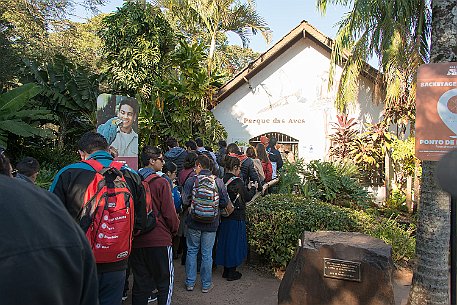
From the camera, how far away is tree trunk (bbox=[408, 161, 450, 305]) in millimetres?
4801

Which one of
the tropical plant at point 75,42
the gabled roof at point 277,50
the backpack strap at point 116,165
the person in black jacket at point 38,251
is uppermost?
the tropical plant at point 75,42

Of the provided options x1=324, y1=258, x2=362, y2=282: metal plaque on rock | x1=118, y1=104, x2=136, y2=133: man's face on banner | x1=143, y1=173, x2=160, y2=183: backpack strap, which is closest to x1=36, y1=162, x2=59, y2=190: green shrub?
x1=118, y1=104, x2=136, y2=133: man's face on banner

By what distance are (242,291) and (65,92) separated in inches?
355

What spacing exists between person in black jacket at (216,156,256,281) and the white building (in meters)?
8.10

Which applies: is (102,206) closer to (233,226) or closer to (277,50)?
(233,226)

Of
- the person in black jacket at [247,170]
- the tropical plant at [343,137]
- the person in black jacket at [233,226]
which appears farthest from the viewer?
the tropical plant at [343,137]

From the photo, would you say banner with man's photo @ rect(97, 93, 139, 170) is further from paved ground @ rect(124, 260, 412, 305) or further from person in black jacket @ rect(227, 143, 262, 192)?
paved ground @ rect(124, 260, 412, 305)

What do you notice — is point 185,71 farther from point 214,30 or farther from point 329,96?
point 329,96

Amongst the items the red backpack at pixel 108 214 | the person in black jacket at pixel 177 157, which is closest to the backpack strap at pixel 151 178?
the red backpack at pixel 108 214

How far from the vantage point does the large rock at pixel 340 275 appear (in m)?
4.48

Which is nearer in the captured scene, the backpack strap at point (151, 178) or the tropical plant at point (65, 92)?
the backpack strap at point (151, 178)

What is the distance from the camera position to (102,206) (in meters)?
3.25

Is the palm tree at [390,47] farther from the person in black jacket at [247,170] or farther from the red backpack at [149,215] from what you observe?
the red backpack at [149,215]

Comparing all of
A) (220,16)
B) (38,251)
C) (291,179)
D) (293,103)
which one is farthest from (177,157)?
(220,16)
